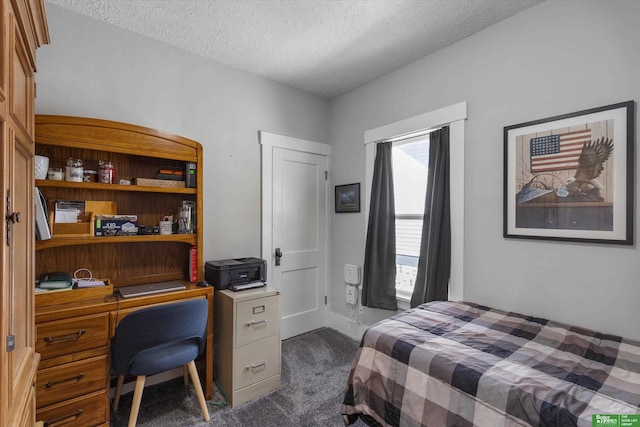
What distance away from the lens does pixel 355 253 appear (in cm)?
326

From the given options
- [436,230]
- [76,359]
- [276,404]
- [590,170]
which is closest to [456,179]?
[436,230]

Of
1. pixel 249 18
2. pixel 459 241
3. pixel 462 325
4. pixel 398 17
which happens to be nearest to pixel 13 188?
pixel 249 18

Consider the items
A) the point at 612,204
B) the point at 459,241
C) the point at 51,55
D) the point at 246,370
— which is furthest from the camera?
the point at 459,241

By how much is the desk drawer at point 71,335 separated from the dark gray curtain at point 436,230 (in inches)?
89.5

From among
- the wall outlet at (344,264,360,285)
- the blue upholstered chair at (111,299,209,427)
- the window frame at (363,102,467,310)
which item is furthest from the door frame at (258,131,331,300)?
the window frame at (363,102,467,310)

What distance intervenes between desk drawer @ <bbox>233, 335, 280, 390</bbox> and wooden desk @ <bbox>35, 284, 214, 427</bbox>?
0.77 meters

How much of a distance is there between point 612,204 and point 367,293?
1.95 metres

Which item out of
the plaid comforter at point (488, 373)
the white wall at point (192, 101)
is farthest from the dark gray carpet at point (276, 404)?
the white wall at point (192, 101)

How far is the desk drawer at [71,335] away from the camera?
155 cm

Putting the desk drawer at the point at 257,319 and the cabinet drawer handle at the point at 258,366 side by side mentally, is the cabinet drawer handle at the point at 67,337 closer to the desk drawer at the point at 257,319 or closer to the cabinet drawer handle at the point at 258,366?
the desk drawer at the point at 257,319

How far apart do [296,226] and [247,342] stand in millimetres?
1403

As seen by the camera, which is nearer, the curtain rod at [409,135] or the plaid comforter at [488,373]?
the plaid comforter at [488,373]

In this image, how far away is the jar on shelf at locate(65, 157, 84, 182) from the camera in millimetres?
1881

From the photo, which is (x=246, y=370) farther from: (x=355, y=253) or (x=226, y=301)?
(x=355, y=253)
